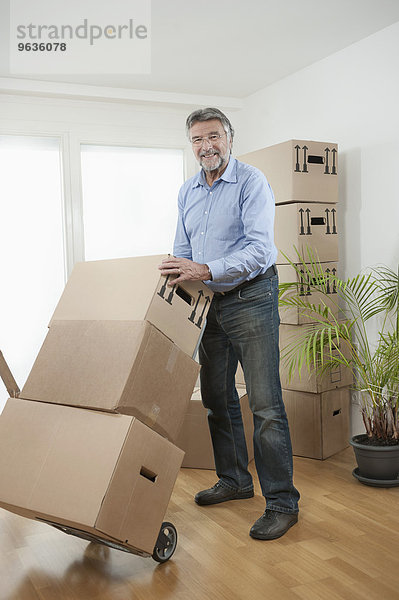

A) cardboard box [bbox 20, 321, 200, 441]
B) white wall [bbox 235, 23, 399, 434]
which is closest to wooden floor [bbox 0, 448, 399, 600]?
cardboard box [bbox 20, 321, 200, 441]

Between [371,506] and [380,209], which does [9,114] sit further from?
[371,506]

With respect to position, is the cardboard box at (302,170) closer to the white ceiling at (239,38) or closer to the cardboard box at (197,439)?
the white ceiling at (239,38)

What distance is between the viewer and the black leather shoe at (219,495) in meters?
2.39

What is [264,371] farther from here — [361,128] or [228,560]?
[361,128]

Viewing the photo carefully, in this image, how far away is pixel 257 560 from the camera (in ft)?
6.23

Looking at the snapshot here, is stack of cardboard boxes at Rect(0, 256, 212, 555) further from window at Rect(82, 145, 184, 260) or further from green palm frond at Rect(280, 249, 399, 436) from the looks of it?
window at Rect(82, 145, 184, 260)

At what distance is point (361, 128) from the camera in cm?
314

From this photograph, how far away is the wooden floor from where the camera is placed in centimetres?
172

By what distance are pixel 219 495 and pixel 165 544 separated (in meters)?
0.55

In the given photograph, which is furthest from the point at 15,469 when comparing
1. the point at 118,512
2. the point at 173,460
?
the point at 173,460

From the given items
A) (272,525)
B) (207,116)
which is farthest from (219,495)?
(207,116)

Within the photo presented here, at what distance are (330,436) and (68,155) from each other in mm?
2348

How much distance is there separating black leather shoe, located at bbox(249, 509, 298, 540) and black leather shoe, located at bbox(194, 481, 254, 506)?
274mm

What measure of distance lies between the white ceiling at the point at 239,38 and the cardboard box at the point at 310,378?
1.50 metres
